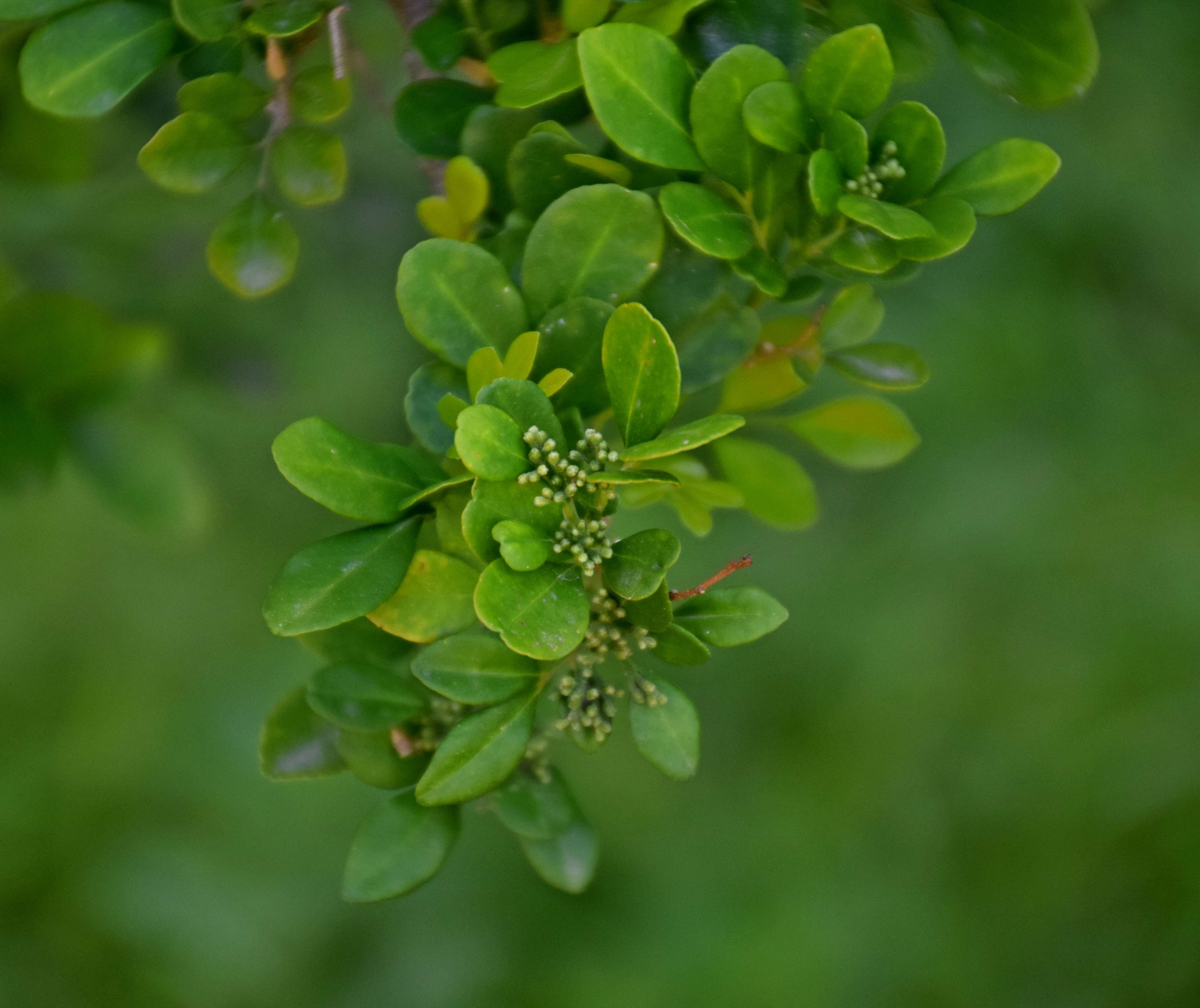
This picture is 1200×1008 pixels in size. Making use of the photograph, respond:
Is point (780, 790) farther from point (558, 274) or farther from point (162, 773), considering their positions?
point (558, 274)

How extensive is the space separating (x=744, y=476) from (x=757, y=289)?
0.44 ft

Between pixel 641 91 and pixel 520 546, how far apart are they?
237mm

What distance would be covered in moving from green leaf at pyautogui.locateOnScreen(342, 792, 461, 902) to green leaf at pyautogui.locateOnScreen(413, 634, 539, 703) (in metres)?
0.11

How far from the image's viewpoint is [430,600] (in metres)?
0.51

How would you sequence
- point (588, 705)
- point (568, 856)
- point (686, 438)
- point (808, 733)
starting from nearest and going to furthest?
point (686, 438), point (588, 705), point (568, 856), point (808, 733)

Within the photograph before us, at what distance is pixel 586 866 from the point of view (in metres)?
0.62

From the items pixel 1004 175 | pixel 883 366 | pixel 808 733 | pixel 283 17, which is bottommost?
pixel 808 733

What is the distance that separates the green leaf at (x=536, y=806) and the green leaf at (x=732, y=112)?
14.5 inches

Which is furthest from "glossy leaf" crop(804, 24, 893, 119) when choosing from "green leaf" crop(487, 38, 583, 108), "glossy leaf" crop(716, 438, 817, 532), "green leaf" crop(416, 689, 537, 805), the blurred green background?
the blurred green background

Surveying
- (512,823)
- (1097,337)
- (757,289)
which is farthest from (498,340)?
(1097,337)

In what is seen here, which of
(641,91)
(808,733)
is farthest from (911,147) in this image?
(808,733)

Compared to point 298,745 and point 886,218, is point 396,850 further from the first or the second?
point 886,218

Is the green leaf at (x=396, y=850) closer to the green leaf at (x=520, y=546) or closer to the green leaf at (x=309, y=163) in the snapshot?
the green leaf at (x=520, y=546)

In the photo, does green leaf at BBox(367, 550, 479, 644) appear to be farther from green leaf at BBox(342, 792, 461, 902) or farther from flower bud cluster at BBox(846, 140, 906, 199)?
flower bud cluster at BBox(846, 140, 906, 199)
